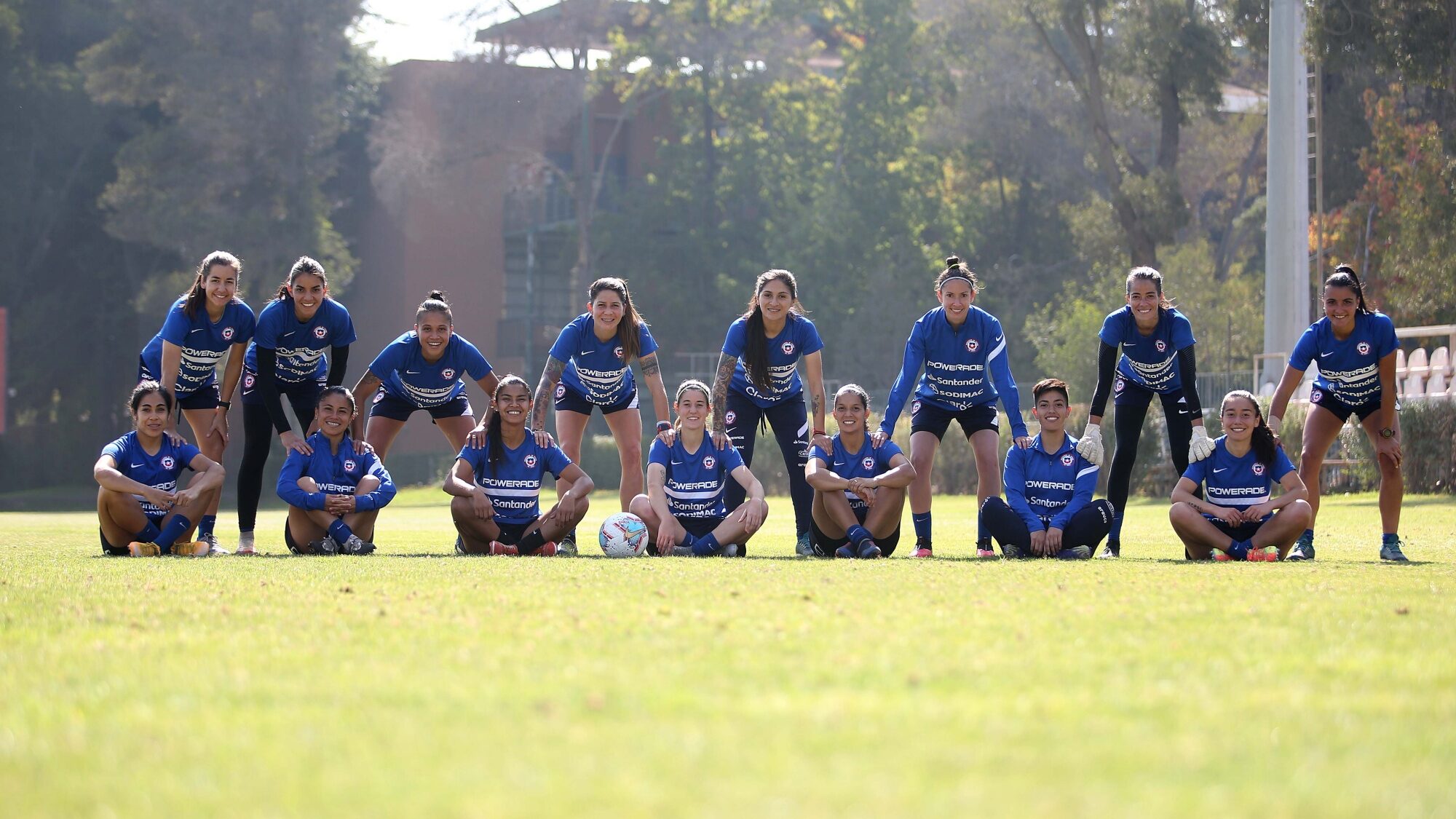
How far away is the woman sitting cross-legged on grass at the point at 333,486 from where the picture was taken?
1066 centimetres

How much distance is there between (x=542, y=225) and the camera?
51188 millimetres

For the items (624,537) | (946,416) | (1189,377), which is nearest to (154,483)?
(624,537)

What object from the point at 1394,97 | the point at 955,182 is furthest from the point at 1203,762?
the point at 955,182

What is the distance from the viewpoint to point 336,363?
432 inches

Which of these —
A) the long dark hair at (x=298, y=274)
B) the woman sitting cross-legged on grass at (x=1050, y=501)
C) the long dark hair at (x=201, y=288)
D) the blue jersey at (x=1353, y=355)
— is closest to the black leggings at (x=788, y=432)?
the woman sitting cross-legged on grass at (x=1050, y=501)

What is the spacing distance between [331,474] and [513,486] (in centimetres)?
125

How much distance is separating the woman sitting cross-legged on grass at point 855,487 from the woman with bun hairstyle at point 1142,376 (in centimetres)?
133

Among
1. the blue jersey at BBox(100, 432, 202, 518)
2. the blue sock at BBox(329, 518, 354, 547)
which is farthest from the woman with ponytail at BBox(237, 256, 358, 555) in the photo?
the blue sock at BBox(329, 518, 354, 547)

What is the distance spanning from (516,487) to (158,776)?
737 centimetres

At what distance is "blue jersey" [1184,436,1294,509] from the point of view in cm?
1027

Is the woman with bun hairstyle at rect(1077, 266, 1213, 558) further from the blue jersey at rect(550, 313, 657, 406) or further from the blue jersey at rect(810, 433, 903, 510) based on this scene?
the blue jersey at rect(550, 313, 657, 406)

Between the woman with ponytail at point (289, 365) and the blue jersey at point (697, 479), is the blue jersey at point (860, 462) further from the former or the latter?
the woman with ponytail at point (289, 365)

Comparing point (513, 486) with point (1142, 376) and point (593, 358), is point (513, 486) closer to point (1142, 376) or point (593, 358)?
point (593, 358)

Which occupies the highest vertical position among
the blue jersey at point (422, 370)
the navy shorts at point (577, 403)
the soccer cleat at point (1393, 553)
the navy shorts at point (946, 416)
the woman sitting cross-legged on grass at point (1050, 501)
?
the blue jersey at point (422, 370)
